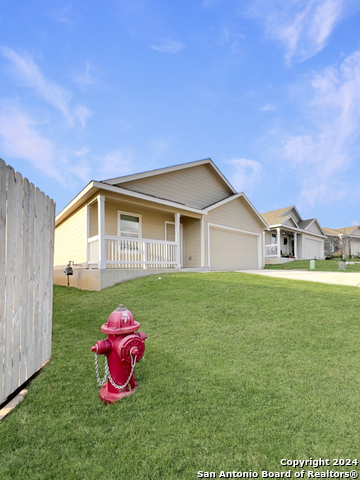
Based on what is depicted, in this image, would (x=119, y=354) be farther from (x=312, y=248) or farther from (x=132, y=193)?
(x=312, y=248)

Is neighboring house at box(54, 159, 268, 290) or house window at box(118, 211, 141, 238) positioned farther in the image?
house window at box(118, 211, 141, 238)

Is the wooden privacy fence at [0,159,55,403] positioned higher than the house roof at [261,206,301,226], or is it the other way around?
the house roof at [261,206,301,226]

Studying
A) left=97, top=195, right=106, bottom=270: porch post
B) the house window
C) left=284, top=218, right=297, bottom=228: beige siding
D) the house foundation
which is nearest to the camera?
the house foundation

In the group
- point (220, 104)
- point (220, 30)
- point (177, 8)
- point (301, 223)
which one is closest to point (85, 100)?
point (177, 8)

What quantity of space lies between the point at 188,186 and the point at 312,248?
19.3 metres

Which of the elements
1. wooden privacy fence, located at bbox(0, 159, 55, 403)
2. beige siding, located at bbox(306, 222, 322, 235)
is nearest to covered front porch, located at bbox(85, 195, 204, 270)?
wooden privacy fence, located at bbox(0, 159, 55, 403)

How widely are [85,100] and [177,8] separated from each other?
17.5 ft

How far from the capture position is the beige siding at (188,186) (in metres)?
11.7

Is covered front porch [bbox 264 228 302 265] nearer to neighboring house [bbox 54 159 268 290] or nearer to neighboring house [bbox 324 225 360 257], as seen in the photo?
neighboring house [bbox 54 159 268 290]

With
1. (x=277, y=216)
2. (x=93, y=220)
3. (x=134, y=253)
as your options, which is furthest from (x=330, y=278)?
(x=277, y=216)

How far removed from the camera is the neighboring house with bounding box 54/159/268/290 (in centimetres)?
925

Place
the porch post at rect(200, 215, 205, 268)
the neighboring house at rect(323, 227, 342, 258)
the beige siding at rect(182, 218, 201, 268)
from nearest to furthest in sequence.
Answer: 1. the porch post at rect(200, 215, 205, 268)
2. the beige siding at rect(182, 218, 201, 268)
3. the neighboring house at rect(323, 227, 342, 258)

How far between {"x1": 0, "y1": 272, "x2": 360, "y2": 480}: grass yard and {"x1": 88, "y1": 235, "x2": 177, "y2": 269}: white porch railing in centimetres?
484

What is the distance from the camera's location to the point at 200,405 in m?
2.29
